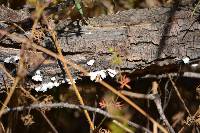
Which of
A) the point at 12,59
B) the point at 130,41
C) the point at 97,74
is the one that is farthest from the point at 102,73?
the point at 12,59

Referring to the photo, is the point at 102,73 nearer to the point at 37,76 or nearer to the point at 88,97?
the point at 37,76

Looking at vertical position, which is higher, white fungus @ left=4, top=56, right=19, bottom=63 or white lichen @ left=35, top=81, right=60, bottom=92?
Answer: white fungus @ left=4, top=56, right=19, bottom=63

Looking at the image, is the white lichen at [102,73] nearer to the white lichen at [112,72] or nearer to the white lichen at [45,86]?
the white lichen at [112,72]

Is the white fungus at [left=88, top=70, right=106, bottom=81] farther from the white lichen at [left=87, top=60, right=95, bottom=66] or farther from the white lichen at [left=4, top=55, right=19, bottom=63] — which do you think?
the white lichen at [left=4, top=55, right=19, bottom=63]

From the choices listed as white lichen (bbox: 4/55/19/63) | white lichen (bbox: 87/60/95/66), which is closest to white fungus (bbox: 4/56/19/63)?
white lichen (bbox: 4/55/19/63)

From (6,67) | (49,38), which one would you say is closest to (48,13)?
(49,38)

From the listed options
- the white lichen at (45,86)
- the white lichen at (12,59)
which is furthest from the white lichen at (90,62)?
the white lichen at (12,59)

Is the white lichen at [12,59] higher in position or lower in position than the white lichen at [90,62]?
higher

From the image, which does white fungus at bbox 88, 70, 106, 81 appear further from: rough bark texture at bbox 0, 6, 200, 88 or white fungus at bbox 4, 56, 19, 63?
white fungus at bbox 4, 56, 19, 63
